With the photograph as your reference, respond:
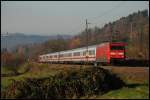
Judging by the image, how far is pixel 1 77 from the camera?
66.8 feet

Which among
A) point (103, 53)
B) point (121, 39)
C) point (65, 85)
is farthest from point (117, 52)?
point (121, 39)

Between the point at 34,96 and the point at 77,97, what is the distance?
273 cm

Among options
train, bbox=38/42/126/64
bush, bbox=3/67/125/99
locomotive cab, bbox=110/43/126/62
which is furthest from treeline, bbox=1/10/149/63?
bush, bbox=3/67/125/99

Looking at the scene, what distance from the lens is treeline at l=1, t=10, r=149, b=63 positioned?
73.8 meters

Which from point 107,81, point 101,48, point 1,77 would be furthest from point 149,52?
point 1,77

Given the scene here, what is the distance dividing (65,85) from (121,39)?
83.9m

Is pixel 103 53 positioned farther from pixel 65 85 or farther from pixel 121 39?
pixel 121 39

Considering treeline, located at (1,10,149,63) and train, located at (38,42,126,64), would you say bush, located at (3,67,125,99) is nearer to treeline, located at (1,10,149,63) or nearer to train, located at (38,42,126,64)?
train, located at (38,42,126,64)

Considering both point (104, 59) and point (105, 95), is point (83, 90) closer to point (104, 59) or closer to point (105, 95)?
point (105, 95)

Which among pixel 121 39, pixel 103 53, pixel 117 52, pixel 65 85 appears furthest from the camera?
pixel 121 39

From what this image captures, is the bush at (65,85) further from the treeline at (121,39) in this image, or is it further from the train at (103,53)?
the treeline at (121,39)

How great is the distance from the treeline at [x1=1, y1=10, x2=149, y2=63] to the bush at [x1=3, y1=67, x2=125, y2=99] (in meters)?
27.3

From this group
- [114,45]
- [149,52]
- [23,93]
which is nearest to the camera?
[23,93]

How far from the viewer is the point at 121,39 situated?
339 ft
